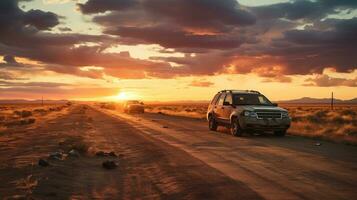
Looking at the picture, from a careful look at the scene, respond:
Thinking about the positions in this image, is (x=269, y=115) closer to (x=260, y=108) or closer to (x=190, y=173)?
(x=260, y=108)

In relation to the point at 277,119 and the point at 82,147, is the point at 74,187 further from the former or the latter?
the point at 277,119

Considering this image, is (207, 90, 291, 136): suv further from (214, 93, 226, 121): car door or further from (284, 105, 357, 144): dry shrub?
(284, 105, 357, 144): dry shrub

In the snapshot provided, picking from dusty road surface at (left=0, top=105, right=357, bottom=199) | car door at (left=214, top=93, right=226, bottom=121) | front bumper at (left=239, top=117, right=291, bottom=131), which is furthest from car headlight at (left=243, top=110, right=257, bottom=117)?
dusty road surface at (left=0, top=105, right=357, bottom=199)

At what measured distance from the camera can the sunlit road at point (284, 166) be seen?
7.87m

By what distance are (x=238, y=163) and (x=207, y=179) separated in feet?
7.84

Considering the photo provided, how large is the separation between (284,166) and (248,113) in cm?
866

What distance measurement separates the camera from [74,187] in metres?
8.63

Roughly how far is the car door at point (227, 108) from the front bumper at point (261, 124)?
1542mm

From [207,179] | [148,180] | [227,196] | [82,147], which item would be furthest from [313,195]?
[82,147]

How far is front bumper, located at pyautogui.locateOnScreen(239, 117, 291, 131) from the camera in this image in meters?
19.2

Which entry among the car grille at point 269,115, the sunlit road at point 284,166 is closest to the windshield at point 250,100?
the car grille at point 269,115

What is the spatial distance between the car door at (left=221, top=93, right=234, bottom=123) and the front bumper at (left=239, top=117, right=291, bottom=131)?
1542 mm

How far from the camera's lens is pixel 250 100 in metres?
21.4

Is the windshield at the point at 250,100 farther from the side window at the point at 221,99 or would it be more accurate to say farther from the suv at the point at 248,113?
the side window at the point at 221,99
